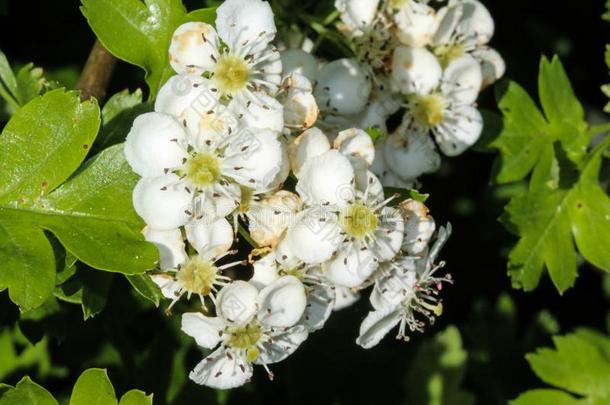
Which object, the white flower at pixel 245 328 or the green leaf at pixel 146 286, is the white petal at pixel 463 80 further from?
the green leaf at pixel 146 286

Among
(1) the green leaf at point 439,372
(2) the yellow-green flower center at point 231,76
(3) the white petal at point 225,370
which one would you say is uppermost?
(2) the yellow-green flower center at point 231,76

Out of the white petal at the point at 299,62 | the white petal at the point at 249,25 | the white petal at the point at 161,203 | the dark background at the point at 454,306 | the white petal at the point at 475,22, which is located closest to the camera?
the white petal at the point at 161,203

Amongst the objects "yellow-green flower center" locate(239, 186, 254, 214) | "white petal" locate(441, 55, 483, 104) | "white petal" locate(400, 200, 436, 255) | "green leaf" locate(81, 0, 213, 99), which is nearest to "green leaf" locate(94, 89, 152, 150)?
"green leaf" locate(81, 0, 213, 99)

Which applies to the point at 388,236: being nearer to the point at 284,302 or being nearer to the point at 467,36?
the point at 284,302

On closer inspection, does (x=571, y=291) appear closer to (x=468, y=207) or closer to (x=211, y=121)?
(x=468, y=207)

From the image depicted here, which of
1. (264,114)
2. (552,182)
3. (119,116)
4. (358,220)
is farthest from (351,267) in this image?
(552,182)

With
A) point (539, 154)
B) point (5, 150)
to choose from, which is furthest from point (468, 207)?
point (5, 150)

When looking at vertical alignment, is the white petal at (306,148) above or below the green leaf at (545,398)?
above

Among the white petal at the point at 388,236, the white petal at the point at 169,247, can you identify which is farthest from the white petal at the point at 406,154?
the white petal at the point at 169,247
